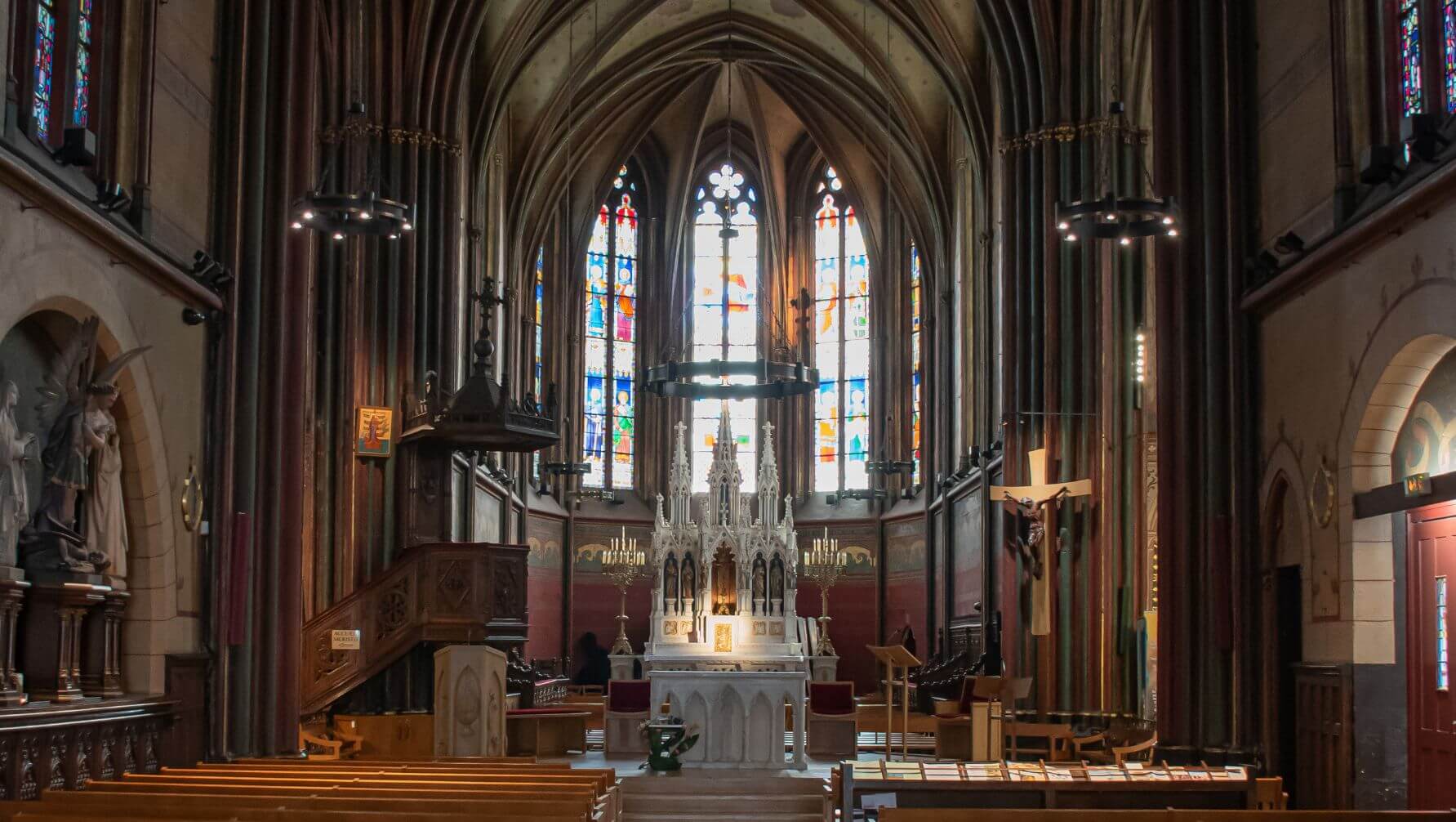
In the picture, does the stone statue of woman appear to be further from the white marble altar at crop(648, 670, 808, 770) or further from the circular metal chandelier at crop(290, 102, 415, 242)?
the white marble altar at crop(648, 670, 808, 770)

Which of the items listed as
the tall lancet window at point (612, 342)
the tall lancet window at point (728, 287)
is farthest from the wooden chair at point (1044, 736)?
the tall lancet window at point (728, 287)

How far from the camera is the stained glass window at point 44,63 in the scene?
1192 centimetres

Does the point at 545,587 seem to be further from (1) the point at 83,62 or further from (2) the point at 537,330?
(1) the point at 83,62

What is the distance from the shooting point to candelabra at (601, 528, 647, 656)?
3247 cm

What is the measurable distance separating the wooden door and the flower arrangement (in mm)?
7353

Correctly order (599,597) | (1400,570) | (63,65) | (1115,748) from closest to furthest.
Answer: (63,65)
(1400,570)
(1115,748)
(599,597)

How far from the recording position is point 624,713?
20312 mm

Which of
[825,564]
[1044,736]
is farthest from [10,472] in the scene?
[825,564]

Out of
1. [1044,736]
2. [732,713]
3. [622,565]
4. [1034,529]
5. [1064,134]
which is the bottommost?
[1044,736]

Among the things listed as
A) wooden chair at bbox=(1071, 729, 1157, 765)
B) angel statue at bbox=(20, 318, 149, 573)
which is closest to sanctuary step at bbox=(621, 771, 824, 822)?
wooden chair at bbox=(1071, 729, 1157, 765)

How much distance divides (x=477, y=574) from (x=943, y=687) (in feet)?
29.9

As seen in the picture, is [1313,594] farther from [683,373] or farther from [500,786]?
[683,373]

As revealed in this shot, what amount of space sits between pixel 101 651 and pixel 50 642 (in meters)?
1.14

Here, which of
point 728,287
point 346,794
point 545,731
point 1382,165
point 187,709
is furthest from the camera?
point 728,287
